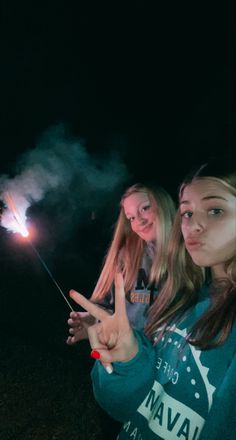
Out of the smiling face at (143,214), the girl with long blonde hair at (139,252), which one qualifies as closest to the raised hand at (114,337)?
the girl with long blonde hair at (139,252)

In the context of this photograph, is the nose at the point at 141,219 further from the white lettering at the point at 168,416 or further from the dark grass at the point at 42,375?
the dark grass at the point at 42,375

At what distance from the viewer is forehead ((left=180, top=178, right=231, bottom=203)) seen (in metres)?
1.89

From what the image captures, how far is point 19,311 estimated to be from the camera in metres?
8.73

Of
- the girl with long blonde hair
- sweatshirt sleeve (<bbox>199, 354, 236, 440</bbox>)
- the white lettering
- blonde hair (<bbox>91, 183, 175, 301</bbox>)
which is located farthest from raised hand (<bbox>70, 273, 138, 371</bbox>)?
blonde hair (<bbox>91, 183, 175, 301</bbox>)

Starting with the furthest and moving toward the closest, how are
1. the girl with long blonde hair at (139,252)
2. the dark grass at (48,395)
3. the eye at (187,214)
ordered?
the dark grass at (48,395) → the girl with long blonde hair at (139,252) → the eye at (187,214)

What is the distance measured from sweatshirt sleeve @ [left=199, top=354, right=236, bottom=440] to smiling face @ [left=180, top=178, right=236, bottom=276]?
624 mm

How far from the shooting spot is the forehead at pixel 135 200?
3.77 m

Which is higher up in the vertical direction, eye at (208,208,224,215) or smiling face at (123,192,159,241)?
smiling face at (123,192,159,241)

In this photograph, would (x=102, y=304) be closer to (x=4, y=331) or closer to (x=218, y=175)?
(x=218, y=175)

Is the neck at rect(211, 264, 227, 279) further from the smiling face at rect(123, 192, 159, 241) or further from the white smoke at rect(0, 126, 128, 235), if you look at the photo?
the white smoke at rect(0, 126, 128, 235)

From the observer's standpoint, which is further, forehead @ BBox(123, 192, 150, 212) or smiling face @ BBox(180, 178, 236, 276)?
forehead @ BBox(123, 192, 150, 212)

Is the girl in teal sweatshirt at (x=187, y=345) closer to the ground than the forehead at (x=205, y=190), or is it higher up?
closer to the ground

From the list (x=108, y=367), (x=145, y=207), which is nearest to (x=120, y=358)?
(x=108, y=367)

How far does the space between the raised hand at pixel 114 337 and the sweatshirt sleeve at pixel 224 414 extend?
1.76 feet
